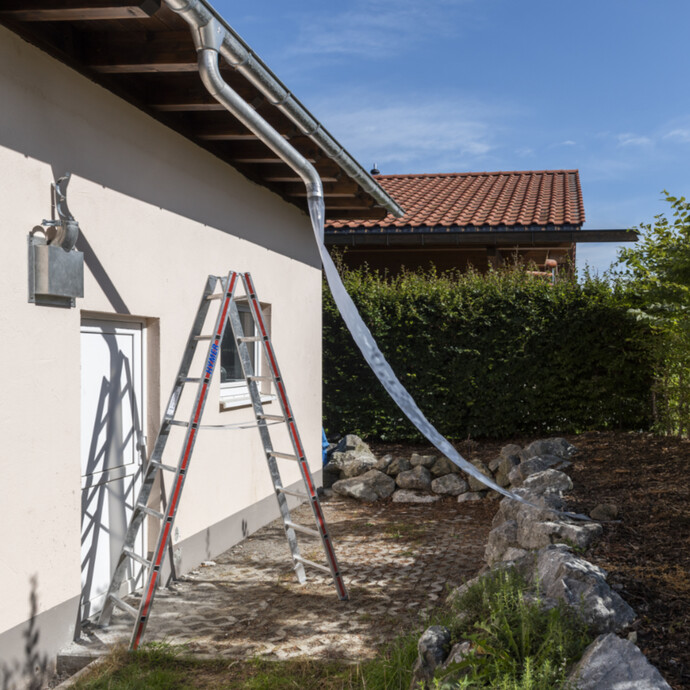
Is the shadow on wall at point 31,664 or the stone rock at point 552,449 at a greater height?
the stone rock at point 552,449

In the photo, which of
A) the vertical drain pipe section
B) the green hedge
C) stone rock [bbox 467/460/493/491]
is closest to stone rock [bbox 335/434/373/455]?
the green hedge

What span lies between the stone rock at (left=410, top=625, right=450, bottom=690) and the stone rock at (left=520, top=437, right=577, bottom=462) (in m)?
4.81

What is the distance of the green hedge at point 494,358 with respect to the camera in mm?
9820

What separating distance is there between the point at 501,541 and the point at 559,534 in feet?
2.77

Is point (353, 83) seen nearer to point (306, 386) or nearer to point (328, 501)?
point (306, 386)

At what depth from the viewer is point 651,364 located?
377 inches

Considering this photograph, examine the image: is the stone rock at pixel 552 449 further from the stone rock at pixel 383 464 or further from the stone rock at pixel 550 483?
the stone rock at pixel 383 464

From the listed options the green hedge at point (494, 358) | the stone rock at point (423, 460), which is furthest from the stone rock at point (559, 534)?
the green hedge at point (494, 358)

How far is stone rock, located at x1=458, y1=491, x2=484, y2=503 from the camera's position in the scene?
335 inches

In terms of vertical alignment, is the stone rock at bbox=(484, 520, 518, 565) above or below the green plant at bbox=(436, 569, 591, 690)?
below

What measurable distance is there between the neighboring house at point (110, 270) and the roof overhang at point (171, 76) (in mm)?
13

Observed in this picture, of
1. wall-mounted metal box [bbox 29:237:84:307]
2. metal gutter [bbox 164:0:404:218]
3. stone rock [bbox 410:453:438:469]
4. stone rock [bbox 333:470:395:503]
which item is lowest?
stone rock [bbox 333:470:395:503]

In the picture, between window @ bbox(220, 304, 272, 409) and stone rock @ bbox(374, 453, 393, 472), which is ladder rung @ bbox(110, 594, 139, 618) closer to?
window @ bbox(220, 304, 272, 409)

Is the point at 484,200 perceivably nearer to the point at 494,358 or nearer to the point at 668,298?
the point at 494,358
